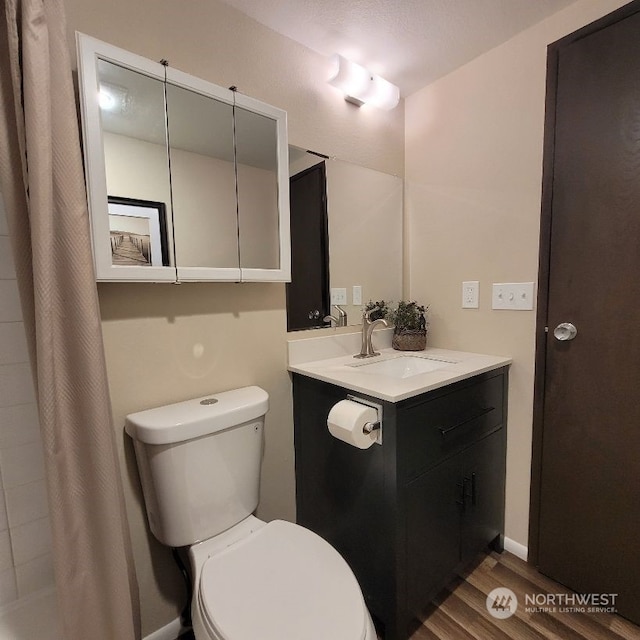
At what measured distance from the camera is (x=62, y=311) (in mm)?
776

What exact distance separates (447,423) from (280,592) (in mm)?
736

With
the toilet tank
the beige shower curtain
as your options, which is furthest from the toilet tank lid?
the beige shower curtain

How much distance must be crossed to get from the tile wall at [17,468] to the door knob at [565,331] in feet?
5.83

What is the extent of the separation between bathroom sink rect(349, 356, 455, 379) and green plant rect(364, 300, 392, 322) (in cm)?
23

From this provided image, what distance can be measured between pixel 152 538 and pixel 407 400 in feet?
3.14

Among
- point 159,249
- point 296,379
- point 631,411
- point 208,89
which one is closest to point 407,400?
point 296,379

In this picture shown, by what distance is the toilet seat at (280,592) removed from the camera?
760 mm

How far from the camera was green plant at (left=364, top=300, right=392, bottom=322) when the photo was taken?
172cm

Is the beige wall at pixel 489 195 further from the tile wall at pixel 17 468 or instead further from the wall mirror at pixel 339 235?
the tile wall at pixel 17 468

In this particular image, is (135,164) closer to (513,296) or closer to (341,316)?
(341,316)

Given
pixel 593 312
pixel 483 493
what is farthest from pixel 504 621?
pixel 593 312

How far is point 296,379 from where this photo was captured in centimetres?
146

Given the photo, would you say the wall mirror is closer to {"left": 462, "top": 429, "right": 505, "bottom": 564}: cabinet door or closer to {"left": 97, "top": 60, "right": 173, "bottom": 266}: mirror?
{"left": 97, "top": 60, "right": 173, "bottom": 266}: mirror

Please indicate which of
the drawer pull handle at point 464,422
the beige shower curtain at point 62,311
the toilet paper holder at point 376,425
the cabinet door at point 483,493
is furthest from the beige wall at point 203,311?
the cabinet door at point 483,493
